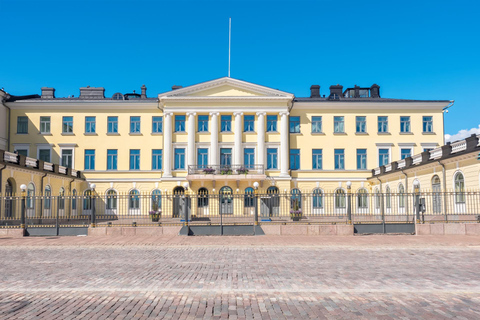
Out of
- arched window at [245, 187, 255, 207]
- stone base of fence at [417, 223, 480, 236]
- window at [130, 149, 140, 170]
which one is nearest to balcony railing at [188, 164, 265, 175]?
arched window at [245, 187, 255, 207]

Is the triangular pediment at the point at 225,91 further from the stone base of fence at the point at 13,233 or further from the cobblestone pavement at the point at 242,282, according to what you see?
the cobblestone pavement at the point at 242,282

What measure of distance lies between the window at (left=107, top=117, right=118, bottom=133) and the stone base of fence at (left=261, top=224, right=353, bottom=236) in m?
27.2

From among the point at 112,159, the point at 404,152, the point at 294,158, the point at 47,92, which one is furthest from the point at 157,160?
the point at 404,152

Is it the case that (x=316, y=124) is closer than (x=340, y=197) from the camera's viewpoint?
No

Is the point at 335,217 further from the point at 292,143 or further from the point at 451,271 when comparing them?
the point at 292,143

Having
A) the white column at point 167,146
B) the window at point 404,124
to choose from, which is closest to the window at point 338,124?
the window at point 404,124

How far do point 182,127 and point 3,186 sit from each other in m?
18.9

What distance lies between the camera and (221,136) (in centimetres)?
4394

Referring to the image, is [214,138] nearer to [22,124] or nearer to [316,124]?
[316,124]

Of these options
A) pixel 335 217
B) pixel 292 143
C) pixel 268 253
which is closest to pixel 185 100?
pixel 292 143

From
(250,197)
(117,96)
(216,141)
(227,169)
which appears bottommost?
(250,197)

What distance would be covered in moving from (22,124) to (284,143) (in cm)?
2606

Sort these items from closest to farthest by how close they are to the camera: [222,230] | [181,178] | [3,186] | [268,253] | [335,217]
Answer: [268,253] < [222,230] < [335,217] < [3,186] < [181,178]

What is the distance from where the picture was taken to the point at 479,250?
15.8 m
